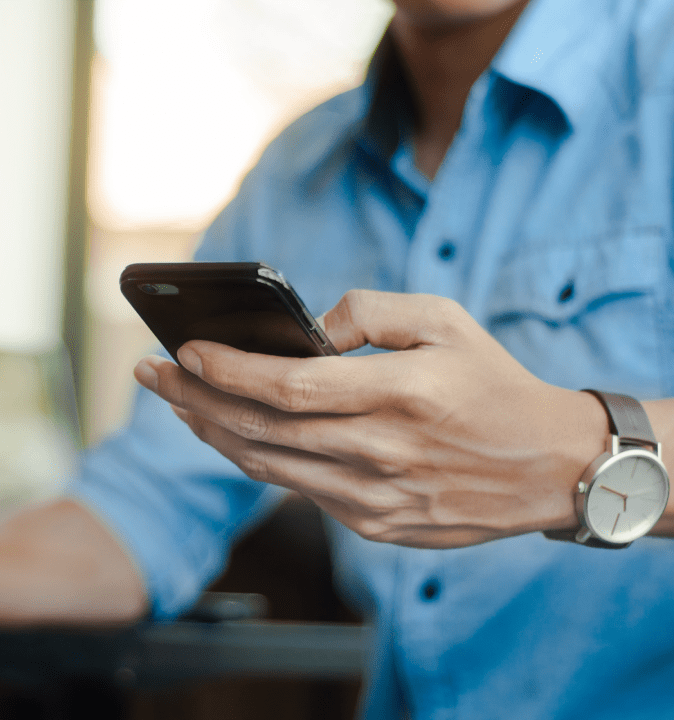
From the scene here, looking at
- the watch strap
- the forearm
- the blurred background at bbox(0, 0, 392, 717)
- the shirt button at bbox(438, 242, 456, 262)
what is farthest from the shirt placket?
the blurred background at bbox(0, 0, 392, 717)

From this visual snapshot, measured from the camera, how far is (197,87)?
172 cm

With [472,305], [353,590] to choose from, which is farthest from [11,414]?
[472,305]

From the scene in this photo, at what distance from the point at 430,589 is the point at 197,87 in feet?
5.47

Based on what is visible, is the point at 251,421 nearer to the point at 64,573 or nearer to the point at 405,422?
the point at 405,422

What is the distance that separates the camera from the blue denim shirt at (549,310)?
0.36 m

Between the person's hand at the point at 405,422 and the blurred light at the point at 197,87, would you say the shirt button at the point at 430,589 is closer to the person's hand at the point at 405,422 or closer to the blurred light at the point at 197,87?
the person's hand at the point at 405,422

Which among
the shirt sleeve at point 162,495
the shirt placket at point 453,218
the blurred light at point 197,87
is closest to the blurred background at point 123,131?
the blurred light at point 197,87

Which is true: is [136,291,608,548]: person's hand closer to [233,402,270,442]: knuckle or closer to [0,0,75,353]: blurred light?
[233,402,270,442]: knuckle

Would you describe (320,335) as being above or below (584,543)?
above

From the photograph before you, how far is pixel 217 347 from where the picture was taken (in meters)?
0.25

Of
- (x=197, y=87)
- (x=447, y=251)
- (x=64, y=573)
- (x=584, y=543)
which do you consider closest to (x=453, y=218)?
(x=447, y=251)

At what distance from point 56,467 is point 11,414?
0.13 metres

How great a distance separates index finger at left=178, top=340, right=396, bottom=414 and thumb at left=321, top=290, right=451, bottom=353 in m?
0.02

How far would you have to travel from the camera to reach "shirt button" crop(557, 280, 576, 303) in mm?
383
